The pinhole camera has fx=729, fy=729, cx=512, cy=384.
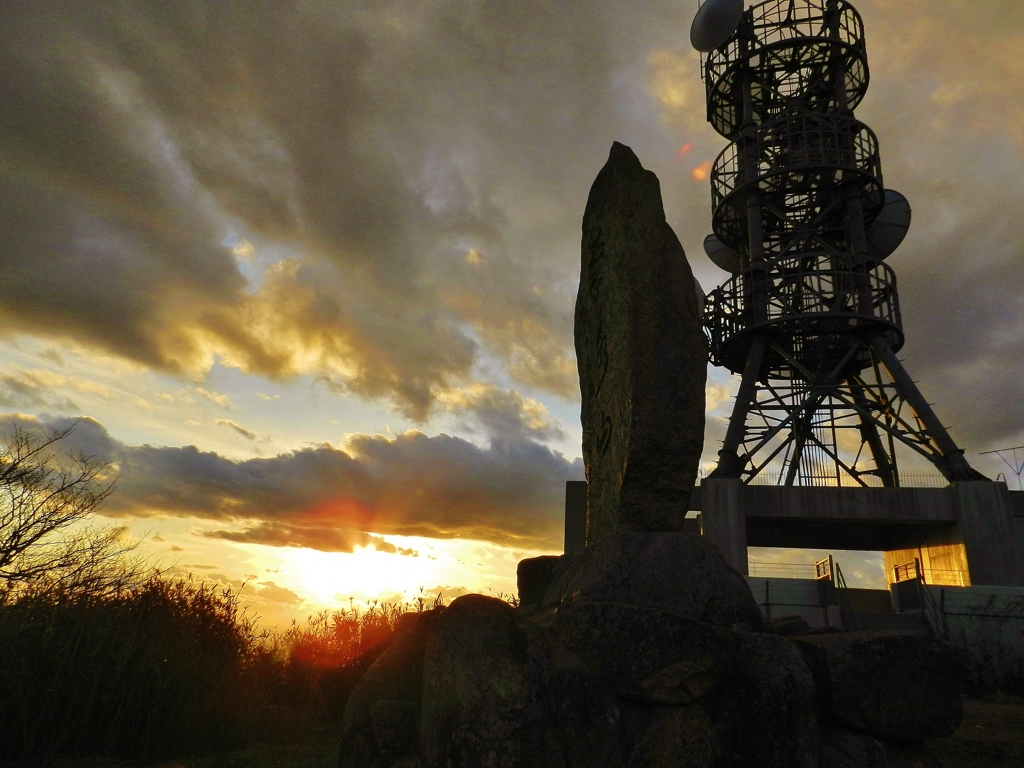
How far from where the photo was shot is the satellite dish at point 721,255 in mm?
30094

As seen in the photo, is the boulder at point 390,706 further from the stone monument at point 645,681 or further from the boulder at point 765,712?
the boulder at point 765,712

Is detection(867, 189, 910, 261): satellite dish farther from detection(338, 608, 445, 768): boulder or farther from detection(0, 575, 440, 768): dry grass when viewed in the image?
detection(338, 608, 445, 768): boulder

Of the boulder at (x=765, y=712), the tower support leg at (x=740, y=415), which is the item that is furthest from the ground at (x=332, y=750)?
the tower support leg at (x=740, y=415)

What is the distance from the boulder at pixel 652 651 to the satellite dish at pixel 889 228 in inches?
1045

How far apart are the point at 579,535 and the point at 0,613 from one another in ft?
56.3

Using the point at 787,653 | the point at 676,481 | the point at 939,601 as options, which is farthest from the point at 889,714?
the point at 939,601

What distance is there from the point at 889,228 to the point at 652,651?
27793 mm

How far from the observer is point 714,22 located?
2244 centimetres

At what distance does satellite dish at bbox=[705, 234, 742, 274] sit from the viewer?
3009 centimetres

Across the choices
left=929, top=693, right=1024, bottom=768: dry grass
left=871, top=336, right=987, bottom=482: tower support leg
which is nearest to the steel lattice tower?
left=871, top=336, right=987, bottom=482: tower support leg

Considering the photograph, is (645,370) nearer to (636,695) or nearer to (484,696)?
(636,695)

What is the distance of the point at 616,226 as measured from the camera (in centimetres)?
703

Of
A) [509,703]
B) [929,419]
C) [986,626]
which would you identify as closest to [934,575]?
[929,419]

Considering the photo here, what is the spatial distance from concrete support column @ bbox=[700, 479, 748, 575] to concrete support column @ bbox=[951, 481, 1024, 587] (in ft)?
19.9
